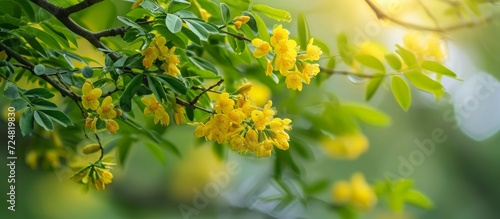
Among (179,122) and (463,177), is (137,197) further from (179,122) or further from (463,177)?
(463,177)

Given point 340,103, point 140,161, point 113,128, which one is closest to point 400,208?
point 340,103

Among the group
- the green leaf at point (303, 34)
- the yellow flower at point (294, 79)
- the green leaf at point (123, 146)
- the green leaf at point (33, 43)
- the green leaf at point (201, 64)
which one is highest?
the yellow flower at point (294, 79)

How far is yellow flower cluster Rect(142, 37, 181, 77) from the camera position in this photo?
0.45m

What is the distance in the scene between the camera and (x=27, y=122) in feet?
1.45

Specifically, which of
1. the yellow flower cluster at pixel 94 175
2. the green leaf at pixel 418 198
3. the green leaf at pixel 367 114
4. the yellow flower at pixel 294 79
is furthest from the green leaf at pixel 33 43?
the green leaf at pixel 418 198

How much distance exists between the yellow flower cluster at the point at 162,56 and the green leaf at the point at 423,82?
25 cm

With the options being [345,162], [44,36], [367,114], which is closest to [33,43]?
[44,36]

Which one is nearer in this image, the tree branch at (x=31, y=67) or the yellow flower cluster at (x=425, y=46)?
the tree branch at (x=31, y=67)

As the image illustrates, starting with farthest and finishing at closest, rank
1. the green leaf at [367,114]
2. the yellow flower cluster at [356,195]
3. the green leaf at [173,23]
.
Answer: the yellow flower cluster at [356,195] → the green leaf at [367,114] → the green leaf at [173,23]

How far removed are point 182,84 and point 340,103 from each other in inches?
16.2

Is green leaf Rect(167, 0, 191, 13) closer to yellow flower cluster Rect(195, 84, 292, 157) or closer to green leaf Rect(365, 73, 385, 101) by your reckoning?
yellow flower cluster Rect(195, 84, 292, 157)

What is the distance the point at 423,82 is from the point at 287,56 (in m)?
0.18

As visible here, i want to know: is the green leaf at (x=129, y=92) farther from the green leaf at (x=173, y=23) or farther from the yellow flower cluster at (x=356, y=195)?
the yellow flower cluster at (x=356, y=195)

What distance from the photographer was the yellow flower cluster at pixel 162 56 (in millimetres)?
450
